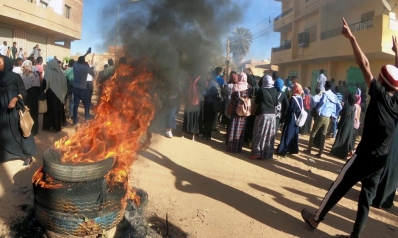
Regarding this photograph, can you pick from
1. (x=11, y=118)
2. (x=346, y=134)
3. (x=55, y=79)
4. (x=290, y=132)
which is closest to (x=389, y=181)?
(x=290, y=132)

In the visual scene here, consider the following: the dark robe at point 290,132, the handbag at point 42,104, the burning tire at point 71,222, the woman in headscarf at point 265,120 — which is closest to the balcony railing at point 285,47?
the dark robe at point 290,132

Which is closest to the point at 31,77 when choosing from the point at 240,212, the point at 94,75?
the point at 94,75

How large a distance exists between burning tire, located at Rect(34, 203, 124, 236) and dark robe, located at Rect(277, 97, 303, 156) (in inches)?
203

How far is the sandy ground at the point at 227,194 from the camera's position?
376cm

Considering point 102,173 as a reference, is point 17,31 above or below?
above

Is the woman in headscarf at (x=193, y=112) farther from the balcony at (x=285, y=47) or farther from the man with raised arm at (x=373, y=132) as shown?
the balcony at (x=285, y=47)

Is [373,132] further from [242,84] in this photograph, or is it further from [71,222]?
[242,84]

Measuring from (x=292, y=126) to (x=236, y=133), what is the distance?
4.40 feet

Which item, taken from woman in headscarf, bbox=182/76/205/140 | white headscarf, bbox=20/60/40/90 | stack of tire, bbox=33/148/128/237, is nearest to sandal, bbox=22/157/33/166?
white headscarf, bbox=20/60/40/90

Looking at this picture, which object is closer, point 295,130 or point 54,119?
point 295,130

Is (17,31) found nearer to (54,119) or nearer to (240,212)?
(54,119)

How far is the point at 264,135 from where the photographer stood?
6523mm

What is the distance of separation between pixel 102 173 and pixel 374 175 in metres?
3.03

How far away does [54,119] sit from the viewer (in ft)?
25.0
